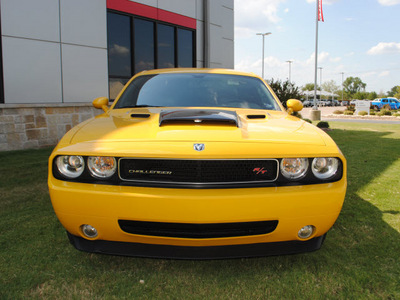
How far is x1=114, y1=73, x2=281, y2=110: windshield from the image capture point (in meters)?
3.22

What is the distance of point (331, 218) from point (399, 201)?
2.46 meters

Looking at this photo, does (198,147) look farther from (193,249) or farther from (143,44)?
(143,44)

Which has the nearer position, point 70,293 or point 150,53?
point 70,293

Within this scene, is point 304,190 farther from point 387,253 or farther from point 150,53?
point 150,53

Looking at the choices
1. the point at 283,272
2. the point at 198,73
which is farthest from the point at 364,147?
the point at 283,272

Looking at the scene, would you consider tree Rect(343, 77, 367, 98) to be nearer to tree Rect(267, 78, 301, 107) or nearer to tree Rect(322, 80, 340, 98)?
tree Rect(322, 80, 340, 98)

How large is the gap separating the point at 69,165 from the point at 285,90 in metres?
14.5

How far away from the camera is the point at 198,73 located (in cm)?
361

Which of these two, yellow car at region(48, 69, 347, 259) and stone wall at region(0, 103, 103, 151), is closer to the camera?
yellow car at region(48, 69, 347, 259)

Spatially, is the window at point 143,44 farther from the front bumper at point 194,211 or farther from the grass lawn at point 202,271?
the front bumper at point 194,211

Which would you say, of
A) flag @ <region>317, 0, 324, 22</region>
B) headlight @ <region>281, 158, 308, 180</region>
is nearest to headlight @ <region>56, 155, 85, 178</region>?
headlight @ <region>281, 158, 308, 180</region>

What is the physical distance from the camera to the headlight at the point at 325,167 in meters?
2.09

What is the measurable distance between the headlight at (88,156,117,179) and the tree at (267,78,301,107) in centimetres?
1394

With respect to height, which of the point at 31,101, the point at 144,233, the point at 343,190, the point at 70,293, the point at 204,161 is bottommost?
the point at 70,293
